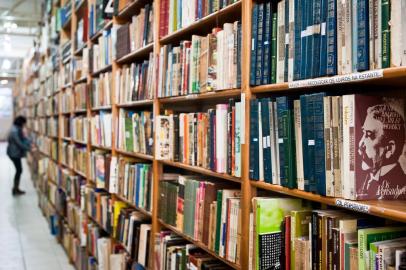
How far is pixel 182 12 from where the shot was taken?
2232 millimetres

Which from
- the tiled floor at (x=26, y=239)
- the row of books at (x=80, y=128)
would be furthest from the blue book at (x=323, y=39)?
the tiled floor at (x=26, y=239)

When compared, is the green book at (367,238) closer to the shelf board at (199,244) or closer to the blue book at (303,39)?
the blue book at (303,39)

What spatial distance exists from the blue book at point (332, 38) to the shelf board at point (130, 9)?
1852 millimetres

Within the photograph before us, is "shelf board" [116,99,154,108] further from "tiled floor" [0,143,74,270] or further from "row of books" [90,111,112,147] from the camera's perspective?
"tiled floor" [0,143,74,270]

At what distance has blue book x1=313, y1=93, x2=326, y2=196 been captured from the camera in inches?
49.9

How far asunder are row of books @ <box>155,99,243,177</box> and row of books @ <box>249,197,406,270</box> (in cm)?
25

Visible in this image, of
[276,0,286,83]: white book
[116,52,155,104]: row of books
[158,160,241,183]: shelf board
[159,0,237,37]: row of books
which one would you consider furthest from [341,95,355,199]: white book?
[116,52,155,104]: row of books

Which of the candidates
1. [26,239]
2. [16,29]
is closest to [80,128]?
[26,239]

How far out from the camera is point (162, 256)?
237cm

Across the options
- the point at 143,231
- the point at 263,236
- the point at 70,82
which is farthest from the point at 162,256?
the point at 70,82

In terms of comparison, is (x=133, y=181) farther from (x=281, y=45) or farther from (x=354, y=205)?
(x=354, y=205)

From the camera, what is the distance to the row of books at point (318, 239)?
115 centimetres

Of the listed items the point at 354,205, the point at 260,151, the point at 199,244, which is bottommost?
the point at 199,244

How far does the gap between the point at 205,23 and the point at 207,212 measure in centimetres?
87
